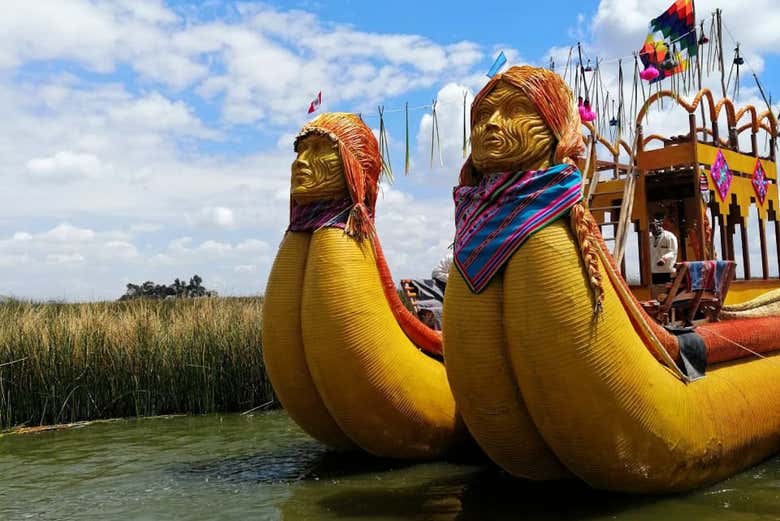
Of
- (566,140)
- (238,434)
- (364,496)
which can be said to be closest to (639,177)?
(566,140)

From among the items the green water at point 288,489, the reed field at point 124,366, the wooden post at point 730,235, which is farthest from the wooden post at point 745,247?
the reed field at point 124,366

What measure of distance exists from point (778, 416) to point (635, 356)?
2.37 metres

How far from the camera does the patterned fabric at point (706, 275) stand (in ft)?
22.1

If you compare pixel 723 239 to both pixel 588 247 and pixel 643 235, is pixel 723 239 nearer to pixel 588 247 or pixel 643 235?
pixel 643 235

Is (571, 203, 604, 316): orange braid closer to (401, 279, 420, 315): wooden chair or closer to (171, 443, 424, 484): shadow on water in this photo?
(171, 443, 424, 484): shadow on water

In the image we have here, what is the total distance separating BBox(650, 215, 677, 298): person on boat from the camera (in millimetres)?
8281

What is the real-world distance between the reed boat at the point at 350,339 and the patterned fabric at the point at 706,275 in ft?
7.82

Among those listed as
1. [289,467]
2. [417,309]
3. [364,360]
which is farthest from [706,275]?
[289,467]

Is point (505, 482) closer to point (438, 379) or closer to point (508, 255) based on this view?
point (438, 379)

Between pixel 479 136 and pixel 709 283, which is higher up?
pixel 479 136

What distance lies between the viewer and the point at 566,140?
5180mm

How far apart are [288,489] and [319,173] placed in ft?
9.13

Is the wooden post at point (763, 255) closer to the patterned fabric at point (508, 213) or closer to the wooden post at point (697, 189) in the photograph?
the wooden post at point (697, 189)

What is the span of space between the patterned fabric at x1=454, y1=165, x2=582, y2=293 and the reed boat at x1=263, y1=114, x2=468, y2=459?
60.7 inches
